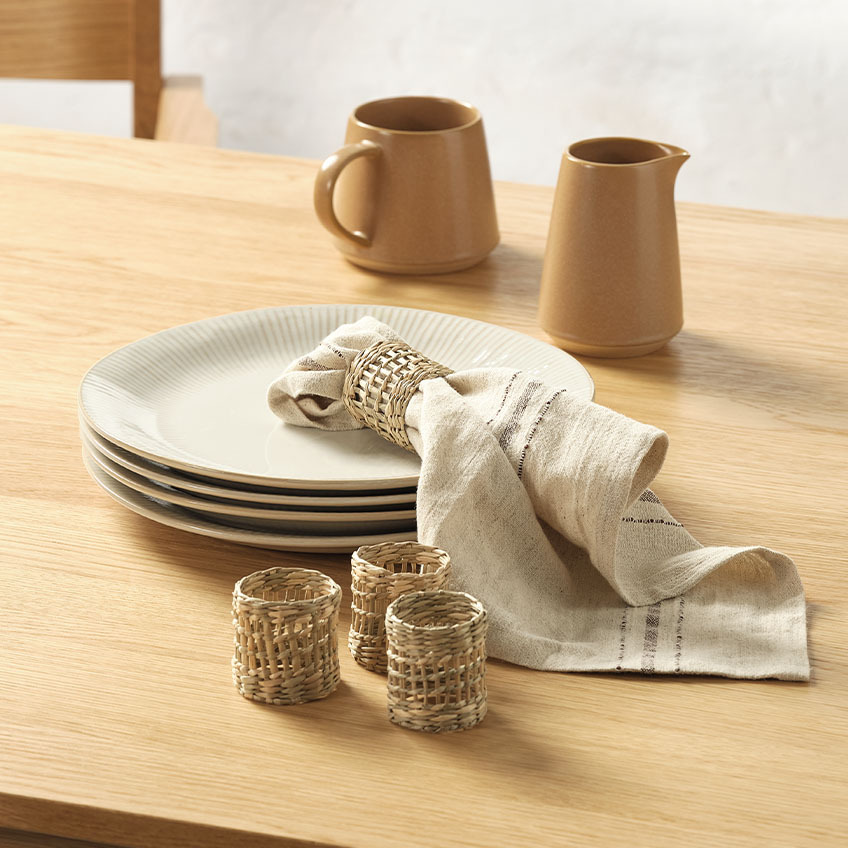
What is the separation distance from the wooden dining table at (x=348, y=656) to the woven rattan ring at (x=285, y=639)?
11 millimetres

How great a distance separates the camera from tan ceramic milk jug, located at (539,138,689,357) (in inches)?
34.4

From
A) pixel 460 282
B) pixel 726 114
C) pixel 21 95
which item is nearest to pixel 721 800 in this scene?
pixel 460 282

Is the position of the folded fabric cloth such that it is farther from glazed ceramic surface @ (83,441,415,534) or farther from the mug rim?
the mug rim

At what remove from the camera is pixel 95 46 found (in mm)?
1707

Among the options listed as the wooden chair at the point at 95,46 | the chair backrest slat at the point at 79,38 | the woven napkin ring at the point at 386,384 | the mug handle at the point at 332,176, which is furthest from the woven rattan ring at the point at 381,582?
the chair backrest slat at the point at 79,38

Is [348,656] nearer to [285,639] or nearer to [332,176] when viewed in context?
[285,639]

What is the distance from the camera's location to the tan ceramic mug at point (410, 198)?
3.32 feet

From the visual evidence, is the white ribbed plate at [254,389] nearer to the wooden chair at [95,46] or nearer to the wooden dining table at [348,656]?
the wooden dining table at [348,656]

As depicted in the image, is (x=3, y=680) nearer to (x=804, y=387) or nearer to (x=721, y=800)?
(x=721, y=800)

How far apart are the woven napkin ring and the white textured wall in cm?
308

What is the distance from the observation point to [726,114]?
149 inches

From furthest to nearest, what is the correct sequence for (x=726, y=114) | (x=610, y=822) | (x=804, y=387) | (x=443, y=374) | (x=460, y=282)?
(x=726, y=114) < (x=460, y=282) < (x=804, y=387) < (x=443, y=374) < (x=610, y=822)

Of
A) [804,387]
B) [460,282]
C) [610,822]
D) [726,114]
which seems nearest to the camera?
[610,822]

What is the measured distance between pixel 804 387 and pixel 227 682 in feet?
1.72
